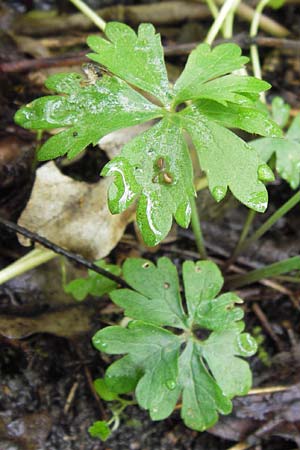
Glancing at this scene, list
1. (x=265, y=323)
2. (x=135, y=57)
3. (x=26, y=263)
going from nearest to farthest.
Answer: (x=135, y=57), (x=26, y=263), (x=265, y=323)

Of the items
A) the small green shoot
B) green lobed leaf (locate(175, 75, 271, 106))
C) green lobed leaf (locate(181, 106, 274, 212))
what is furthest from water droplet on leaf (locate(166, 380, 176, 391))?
green lobed leaf (locate(175, 75, 271, 106))

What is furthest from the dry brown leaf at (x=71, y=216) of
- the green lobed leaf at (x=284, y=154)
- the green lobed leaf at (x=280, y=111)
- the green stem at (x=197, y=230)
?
the green lobed leaf at (x=280, y=111)

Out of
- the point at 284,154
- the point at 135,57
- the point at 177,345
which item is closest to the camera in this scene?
the point at 135,57

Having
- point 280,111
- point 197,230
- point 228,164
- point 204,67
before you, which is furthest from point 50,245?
point 280,111

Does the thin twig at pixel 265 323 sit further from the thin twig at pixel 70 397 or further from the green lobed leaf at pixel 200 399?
the thin twig at pixel 70 397

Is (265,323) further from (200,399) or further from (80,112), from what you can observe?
(80,112)

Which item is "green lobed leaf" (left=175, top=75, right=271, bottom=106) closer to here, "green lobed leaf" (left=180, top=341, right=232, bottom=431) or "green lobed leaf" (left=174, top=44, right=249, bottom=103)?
"green lobed leaf" (left=174, top=44, right=249, bottom=103)
